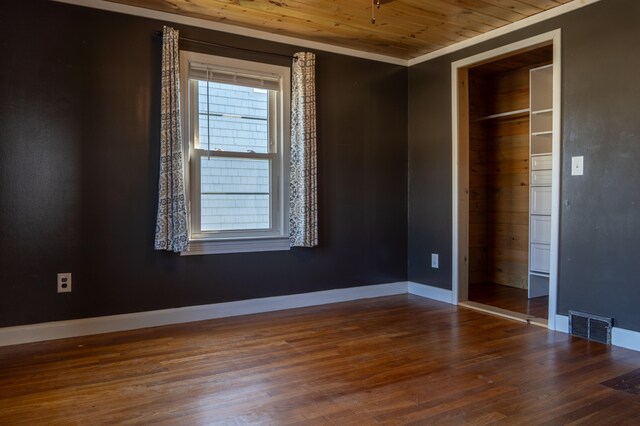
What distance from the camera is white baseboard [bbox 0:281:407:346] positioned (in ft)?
10.3

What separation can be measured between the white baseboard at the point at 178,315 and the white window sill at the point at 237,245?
434 millimetres

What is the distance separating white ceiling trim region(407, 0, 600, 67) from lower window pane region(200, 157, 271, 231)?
6.40 ft

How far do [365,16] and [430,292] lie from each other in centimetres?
263

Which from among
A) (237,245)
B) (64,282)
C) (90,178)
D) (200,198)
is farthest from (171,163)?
(64,282)

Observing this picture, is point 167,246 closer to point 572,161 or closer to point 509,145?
point 572,161

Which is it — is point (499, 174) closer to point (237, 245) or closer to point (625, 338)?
point (625, 338)

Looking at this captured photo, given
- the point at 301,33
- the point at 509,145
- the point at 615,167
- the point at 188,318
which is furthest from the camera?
the point at 509,145

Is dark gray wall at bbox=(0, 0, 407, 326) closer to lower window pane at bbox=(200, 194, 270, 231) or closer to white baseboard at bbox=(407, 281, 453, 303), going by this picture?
lower window pane at bbox=(200, 194, 270, 231)

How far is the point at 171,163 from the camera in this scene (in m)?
3.47

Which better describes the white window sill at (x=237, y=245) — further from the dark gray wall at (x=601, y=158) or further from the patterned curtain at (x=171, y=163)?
the dark gray wall at (x=601, y=158)


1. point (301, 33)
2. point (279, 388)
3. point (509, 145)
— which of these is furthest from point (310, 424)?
point (509, 145)

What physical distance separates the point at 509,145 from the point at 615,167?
2.29m

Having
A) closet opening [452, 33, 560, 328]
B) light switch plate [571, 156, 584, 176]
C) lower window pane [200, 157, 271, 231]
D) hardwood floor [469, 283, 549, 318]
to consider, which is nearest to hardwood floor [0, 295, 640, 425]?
hardwood floor [469, 283, 549, 318]

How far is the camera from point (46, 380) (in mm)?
2492
